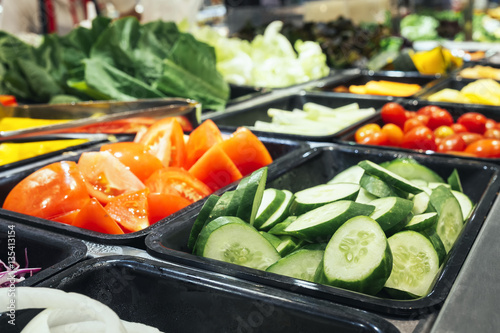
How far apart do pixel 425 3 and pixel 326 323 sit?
6.62 m

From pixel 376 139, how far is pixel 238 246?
1.04 metres

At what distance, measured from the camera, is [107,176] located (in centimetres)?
139

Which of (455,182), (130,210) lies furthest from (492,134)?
(130,210)

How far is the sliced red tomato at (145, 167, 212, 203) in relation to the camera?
1369mm

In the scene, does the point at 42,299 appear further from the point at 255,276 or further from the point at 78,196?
the point at 78,196

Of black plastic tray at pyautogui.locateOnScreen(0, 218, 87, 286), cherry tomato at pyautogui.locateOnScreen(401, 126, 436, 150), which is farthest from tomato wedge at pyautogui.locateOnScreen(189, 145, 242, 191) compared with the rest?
cherry tomato at pyautogui.locateOnScreen(401, 126, 436, 150)

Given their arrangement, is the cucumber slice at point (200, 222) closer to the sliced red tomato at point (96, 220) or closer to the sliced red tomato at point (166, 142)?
the sliced red tomato at point (96, 220)

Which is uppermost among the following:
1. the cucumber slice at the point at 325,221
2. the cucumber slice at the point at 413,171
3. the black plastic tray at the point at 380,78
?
the cucumber slice at the point at 325,221

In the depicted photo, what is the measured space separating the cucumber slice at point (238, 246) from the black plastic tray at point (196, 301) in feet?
0.27

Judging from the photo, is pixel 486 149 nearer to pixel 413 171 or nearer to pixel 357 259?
pixel 413 171

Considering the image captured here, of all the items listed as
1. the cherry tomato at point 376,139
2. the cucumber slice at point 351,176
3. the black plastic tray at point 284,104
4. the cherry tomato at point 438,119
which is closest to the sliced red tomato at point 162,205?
the cucumber slice at point 351,176

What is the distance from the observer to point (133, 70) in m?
2.58

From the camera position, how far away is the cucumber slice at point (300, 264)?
956 mm

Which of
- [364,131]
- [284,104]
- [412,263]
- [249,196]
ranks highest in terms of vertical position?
[249,196]
